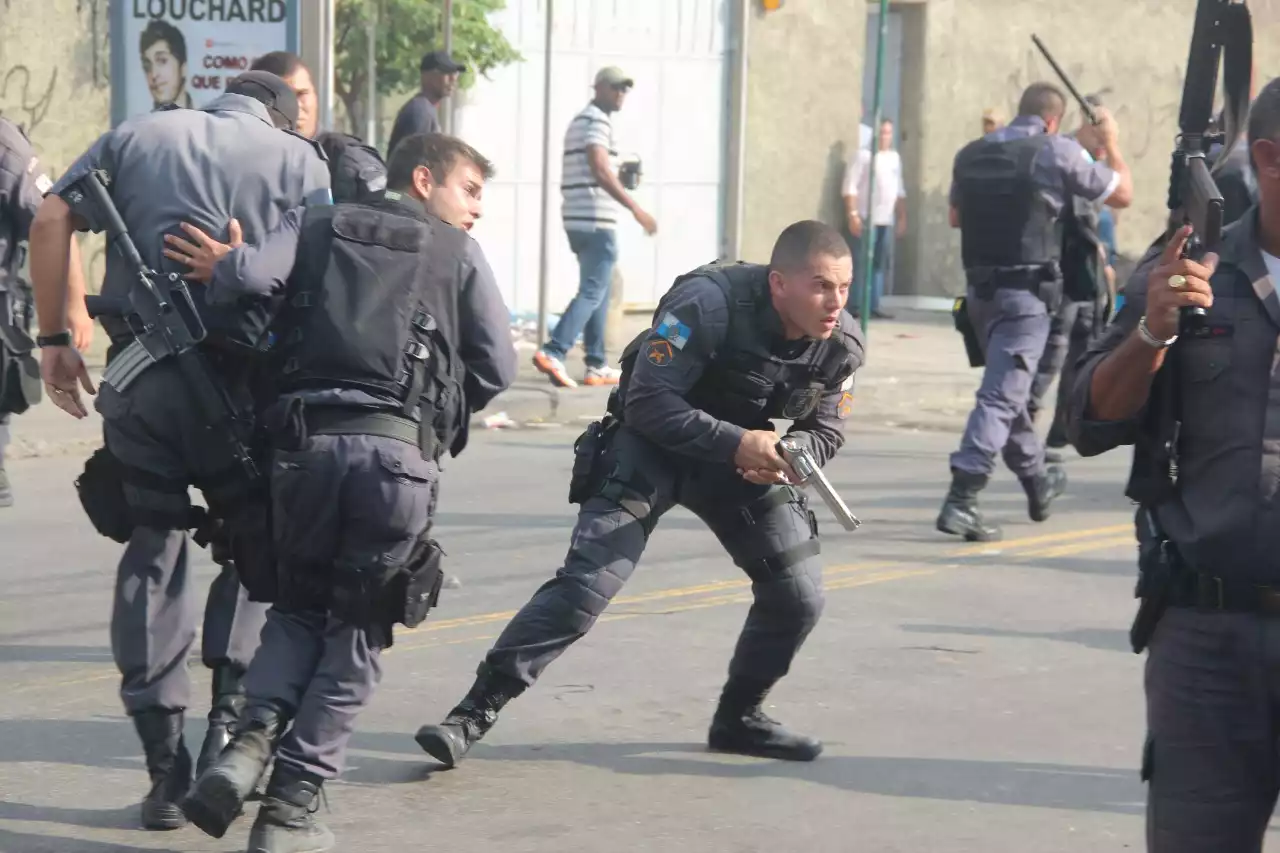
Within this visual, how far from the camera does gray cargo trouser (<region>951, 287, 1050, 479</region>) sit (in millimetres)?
8805

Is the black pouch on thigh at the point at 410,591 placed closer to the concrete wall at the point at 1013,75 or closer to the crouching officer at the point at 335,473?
the crouching officer at the point at 335,473

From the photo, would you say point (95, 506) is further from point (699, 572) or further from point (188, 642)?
point (699, 572)

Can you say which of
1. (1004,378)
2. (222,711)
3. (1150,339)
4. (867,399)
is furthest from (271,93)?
(867,399)

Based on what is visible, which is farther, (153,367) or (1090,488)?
(1090,488)

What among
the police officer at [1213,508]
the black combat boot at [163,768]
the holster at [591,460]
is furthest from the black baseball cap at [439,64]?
the police officer at [1213,508]

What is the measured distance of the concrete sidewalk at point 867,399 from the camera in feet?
35.5

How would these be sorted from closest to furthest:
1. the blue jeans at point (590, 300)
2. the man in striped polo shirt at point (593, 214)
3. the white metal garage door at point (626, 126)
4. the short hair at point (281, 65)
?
1. the short hair at point (281, 65)
2. the blue jeans at point (590, 300)
3. the man in striped polo shirt at point (593, 214)
4. the white metal garage door at point (626, 126)

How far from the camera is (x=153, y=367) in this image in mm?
4812

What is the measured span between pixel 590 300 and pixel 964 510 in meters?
4.68

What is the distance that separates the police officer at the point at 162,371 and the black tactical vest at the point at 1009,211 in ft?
15.0

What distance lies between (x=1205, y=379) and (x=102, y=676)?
3889mm

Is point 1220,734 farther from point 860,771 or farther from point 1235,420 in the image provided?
point 860,771

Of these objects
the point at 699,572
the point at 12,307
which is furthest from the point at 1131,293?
the point at 12,307

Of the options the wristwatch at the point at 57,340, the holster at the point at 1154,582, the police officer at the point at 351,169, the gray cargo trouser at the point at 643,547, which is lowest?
the gray cargo trouser at the point at 643,547
